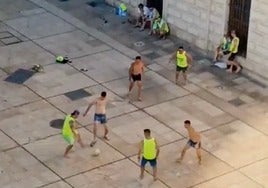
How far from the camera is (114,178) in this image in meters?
20.6

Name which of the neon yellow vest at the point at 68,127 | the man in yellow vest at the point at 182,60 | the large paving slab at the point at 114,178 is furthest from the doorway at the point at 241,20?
the neon yellow vest at the point at 68,127

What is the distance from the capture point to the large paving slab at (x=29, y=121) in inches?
887

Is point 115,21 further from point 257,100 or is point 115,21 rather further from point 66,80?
point 257,100

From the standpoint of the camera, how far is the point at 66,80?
1022 inches

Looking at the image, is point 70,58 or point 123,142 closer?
point 123,142

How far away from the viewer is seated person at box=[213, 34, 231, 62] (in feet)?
87.8

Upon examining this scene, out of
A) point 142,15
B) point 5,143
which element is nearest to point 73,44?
point 142,15

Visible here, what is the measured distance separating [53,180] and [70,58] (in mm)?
8045

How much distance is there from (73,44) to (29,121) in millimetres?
6242

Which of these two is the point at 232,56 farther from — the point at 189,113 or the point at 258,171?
the point at 258,171

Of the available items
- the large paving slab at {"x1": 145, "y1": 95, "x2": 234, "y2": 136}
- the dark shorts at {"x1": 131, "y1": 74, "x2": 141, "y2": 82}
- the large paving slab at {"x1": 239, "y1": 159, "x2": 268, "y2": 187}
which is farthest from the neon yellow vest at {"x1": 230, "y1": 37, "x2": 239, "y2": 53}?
the large paving slab at {"x1": 239, "y1": 159, "x2": 268, "y2": 187}

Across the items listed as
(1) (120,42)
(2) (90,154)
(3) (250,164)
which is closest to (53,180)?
(2) (90,154)

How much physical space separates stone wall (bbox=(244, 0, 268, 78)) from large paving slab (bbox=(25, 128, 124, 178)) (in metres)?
6.74

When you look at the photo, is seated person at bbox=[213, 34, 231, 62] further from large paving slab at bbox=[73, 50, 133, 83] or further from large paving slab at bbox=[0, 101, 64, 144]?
large paving slab at bbox=[0, 101, 64, 144]
